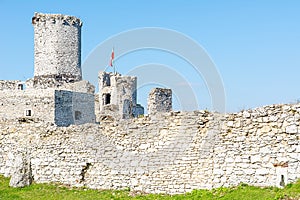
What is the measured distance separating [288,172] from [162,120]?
14.3 ft

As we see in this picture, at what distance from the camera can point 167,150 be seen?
15984 mm

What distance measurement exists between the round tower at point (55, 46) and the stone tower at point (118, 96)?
4366 millimetres

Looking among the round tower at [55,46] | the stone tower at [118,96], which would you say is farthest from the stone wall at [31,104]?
the round tower at [55,46]

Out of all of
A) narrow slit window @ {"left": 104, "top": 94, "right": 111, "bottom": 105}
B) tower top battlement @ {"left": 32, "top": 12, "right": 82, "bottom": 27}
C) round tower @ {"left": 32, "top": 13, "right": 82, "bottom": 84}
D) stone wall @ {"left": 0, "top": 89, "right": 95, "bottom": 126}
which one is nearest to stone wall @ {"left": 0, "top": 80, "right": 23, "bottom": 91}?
round tower @ {"left": 32, "top": 13, "right": 82, "bottom": 84}

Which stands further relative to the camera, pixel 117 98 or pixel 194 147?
pixel 117 98

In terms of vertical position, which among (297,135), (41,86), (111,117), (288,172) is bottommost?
(288,172)

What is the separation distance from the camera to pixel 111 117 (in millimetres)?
34000

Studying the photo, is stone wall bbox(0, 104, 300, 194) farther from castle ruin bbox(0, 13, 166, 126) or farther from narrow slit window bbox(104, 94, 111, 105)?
narrow slit window bbox(104, 94, 111, 105)

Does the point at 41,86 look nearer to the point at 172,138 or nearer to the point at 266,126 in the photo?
the point at 172,138

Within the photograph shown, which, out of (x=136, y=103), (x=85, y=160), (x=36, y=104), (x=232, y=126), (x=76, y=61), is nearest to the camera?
(x=232, y=126)

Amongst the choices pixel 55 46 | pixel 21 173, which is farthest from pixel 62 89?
pixel 21 173

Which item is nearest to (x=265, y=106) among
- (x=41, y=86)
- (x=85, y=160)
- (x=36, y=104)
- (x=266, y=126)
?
(x=266, y=126)

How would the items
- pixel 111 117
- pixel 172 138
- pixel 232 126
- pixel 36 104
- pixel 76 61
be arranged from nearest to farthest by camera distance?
pixel 232 126
pixel 172 138
pixel 36 104
pixel 111 117
pixel 76 61

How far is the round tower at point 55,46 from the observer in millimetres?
40000
